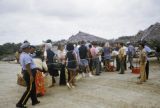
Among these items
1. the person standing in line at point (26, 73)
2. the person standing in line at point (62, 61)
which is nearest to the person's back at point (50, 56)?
the person standing in line at point (62, 61)

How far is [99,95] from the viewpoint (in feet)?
37.0

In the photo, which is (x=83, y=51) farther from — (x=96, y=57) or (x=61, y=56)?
(x=61, y=56)

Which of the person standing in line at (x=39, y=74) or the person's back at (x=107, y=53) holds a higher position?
the person's back at (x=107, y=53)

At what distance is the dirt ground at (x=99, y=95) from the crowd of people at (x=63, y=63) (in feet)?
1.42

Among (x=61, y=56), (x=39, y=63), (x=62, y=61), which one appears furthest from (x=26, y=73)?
(x=61, y=56)

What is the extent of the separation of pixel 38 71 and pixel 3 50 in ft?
103

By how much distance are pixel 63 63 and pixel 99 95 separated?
3182mm

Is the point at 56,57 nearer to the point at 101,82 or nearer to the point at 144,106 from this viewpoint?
the point at 101,82

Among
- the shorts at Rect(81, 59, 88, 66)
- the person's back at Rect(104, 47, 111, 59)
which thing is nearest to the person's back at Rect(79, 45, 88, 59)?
the shorts at Rect(81, 59, 88, 66)

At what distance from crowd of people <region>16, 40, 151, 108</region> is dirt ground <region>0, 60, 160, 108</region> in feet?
1.42

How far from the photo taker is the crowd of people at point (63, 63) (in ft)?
32.3

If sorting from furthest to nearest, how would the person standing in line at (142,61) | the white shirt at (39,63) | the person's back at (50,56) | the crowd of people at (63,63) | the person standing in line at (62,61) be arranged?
the person standing in line at (62,61)
the person's back at (50,56)
the person standing in line at (142,61)
the white shirt at (39,63)
the crowd of people at (63,63)

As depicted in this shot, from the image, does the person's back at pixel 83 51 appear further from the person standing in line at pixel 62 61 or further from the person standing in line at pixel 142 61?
the person standing in line at pixel 142 61

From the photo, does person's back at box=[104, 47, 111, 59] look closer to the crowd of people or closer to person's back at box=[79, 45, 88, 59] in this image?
the crowd of people
